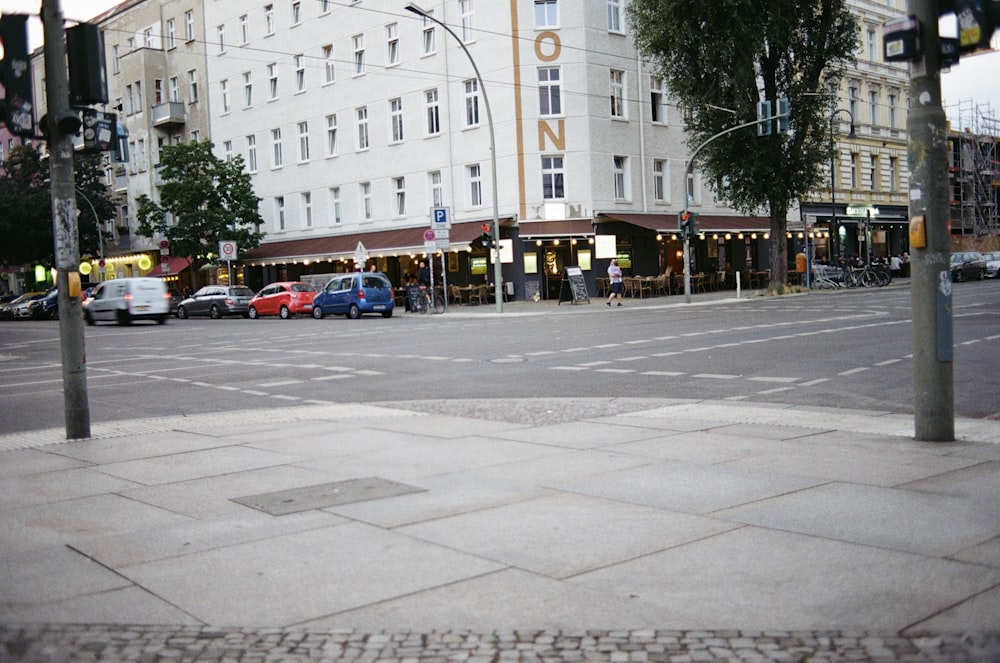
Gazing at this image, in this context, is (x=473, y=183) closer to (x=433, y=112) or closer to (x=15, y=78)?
(x=433, y=112)

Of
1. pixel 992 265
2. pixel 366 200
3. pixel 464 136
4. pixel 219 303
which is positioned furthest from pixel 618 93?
pixel 992 265

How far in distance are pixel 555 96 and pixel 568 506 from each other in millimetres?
39289

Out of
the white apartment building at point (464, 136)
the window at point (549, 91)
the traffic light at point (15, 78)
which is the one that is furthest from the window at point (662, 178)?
the traffic light at point (15, 78)

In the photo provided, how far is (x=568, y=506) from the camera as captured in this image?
20.2 feet

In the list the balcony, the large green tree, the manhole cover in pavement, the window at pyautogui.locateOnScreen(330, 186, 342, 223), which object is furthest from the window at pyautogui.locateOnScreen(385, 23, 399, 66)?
the manhole cover in pavement

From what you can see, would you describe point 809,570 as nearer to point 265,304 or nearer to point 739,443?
point 739,443

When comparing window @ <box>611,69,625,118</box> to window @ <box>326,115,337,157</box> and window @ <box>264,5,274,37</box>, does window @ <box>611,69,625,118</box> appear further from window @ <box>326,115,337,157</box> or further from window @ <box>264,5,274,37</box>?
window @ <box>264,5,274,37</box>

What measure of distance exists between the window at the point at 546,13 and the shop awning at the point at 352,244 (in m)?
9.11

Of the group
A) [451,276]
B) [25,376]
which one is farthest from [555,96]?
[25,376]

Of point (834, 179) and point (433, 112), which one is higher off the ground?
point (433, 112)

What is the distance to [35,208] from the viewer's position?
68.2 meters

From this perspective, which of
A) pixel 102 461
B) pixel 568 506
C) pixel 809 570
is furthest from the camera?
pixel 102 461

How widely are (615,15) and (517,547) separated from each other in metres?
43.4

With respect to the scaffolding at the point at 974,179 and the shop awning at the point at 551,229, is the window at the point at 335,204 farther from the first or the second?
the scaffolding at the point at 974,179
